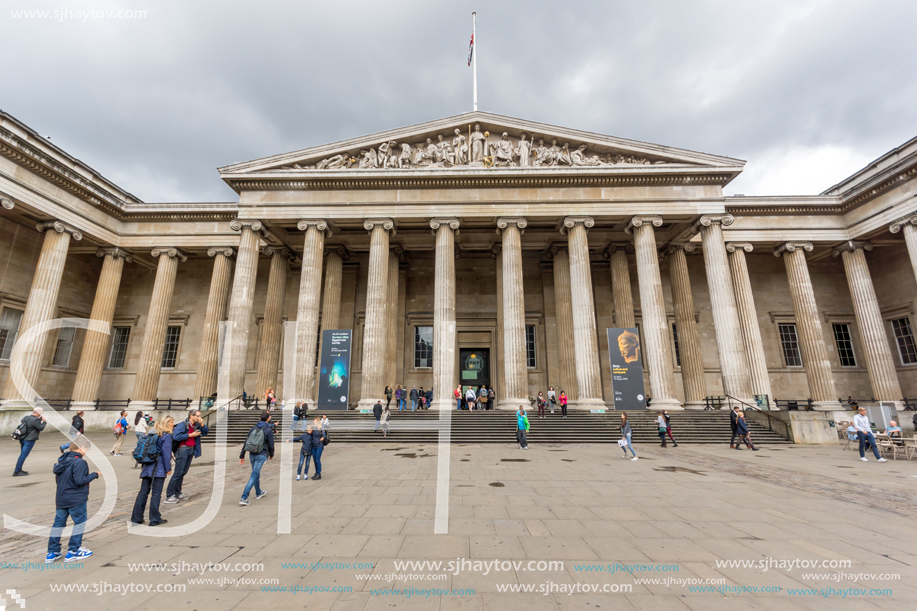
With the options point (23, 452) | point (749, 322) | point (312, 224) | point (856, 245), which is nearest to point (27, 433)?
point (23, 452)

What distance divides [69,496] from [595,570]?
18.9ft

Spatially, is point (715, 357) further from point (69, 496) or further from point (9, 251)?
point (9, 251)

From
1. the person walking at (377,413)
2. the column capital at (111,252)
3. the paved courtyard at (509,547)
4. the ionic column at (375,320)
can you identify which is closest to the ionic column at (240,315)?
the ionic column at (375,320)

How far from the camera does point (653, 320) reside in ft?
61.2

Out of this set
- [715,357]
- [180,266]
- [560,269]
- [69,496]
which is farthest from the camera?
[180,266]

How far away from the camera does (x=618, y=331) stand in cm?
1716

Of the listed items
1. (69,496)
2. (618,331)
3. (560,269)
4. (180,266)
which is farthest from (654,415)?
(180,266)

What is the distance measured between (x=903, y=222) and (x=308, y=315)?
2931cm

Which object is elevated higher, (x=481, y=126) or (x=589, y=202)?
(x=481, y=126)

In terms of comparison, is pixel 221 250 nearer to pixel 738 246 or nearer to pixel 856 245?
pixel 738 246

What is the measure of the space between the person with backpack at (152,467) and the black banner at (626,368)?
15446 mm

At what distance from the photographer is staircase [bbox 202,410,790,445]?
594 inches

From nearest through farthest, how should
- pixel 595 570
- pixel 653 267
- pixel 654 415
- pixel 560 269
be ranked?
pixel 595 570
pixel 654 415
pixel 653 267
pixel 560 269

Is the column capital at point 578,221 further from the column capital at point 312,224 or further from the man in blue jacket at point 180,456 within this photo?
the man in blue jacket at point 180,456
